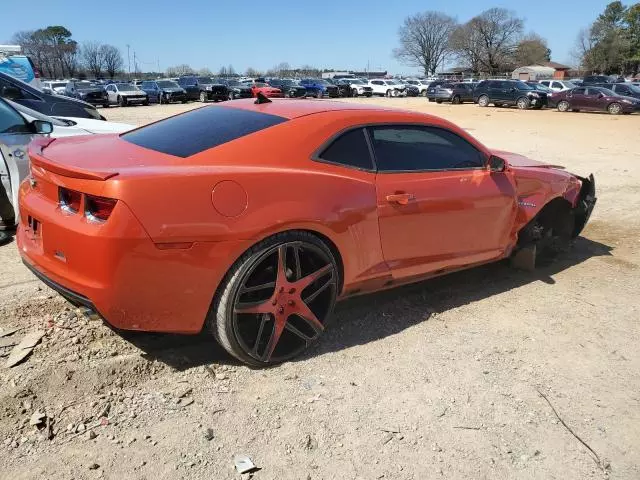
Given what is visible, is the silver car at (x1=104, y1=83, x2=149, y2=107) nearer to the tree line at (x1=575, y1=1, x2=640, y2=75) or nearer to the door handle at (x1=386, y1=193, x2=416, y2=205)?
the door handle at (x1=386, y1=193, x2=416, y2=205)

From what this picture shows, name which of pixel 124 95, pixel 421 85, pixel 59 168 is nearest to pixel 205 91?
pixel 124 95

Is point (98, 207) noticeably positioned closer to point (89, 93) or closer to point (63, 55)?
point (89, 93)

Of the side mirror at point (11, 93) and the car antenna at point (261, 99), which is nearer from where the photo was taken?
the car antenna at point (261, 99)

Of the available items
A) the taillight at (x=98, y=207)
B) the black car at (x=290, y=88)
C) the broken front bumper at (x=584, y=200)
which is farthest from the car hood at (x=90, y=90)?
the taillight at (x=98, y=207)

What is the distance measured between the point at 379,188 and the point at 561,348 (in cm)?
160

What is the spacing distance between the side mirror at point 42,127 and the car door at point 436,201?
3.45 meters

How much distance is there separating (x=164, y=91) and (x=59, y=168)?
34.9m

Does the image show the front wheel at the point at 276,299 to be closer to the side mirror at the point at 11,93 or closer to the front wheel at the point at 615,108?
the side mirror at the point at 11,93

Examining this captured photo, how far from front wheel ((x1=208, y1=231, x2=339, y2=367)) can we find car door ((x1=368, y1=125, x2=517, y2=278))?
52cm

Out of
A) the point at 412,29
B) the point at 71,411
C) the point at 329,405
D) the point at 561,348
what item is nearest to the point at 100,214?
the point at 71,411

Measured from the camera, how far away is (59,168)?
2840 millimetres

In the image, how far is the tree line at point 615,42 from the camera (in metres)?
88.1

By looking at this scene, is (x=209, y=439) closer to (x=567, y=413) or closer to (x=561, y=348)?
(x=567, y=413)

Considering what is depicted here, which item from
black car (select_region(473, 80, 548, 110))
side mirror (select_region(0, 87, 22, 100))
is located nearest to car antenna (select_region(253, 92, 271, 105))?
side mirror (select_region(0, 87, 22, 100))
